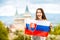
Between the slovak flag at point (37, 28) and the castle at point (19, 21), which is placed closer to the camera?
the slovak flag at point (37, 28)

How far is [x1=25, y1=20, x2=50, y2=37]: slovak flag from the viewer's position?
Answer: 117 inches

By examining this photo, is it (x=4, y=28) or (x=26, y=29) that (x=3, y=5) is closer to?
(x=4, y=28)

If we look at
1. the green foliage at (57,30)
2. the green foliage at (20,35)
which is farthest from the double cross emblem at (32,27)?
the green foliage at (57,30)

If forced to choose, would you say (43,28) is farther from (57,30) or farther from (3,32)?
(3,32)

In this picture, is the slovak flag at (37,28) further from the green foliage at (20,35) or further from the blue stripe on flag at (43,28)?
the green foliage at (20,35)

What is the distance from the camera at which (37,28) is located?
2.99m

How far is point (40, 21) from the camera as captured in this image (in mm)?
2982

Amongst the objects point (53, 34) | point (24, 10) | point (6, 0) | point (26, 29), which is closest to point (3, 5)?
point (6, 0)

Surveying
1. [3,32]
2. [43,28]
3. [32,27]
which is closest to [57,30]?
[43,28]

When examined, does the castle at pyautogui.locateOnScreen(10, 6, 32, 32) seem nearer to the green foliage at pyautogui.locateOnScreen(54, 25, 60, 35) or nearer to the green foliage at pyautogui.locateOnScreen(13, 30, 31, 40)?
the green foliage at pyautogui.locateOnScreen(13, 30, 31, 40)

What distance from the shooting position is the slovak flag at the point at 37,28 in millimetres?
2960

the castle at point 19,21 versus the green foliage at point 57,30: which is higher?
the castle at point 19,21

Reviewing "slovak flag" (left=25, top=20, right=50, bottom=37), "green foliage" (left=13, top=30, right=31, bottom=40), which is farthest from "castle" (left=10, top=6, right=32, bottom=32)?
"slovak flag" (left=25, top=20, right=50, bottom=37)

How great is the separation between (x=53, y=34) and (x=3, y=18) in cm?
89
